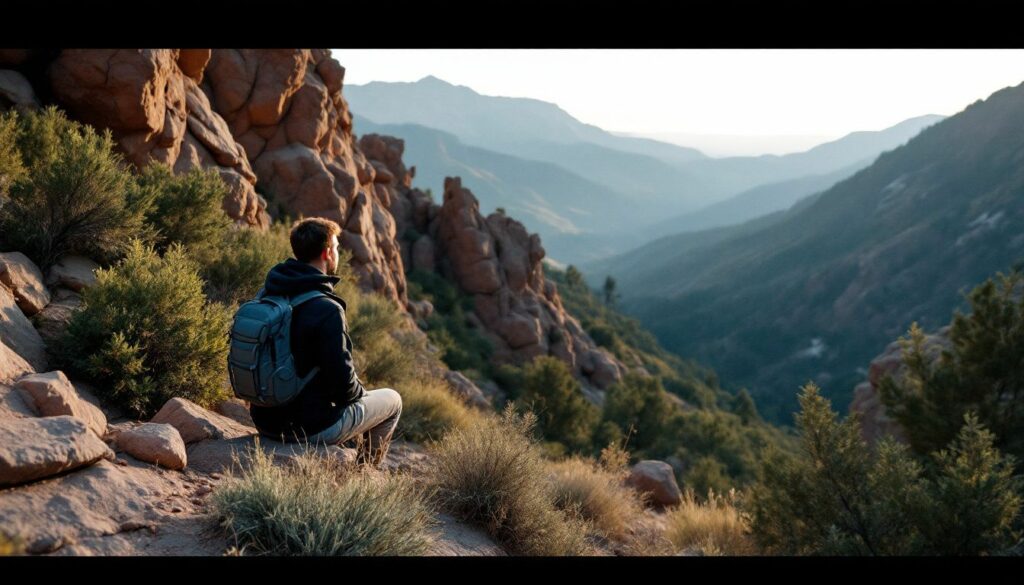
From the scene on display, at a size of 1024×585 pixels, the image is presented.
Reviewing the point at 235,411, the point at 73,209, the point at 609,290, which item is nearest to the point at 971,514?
the point at 235,411

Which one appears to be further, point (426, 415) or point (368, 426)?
point (426, 415)

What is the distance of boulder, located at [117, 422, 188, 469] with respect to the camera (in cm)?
423

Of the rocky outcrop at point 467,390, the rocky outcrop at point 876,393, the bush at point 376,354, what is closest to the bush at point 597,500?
the bush at point 376,354

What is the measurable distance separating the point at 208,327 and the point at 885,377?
12107 mm

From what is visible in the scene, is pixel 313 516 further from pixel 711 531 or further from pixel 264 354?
pixel 711 531

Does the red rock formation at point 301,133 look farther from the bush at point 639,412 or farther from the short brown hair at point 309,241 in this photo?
the short brown hair at point 309,241

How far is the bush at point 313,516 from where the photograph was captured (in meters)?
3.38

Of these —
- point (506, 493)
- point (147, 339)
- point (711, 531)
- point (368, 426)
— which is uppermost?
point (147, 339)

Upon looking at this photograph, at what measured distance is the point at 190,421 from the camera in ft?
15.8

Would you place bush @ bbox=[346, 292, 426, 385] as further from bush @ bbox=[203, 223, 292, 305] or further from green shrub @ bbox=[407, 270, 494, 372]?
green shrub @ bbox=[407, 270, 494, 372]

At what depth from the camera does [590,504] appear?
22.6 feet

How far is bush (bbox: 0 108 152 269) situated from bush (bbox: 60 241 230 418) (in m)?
Answer: 1.33

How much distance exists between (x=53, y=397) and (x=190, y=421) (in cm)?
94
